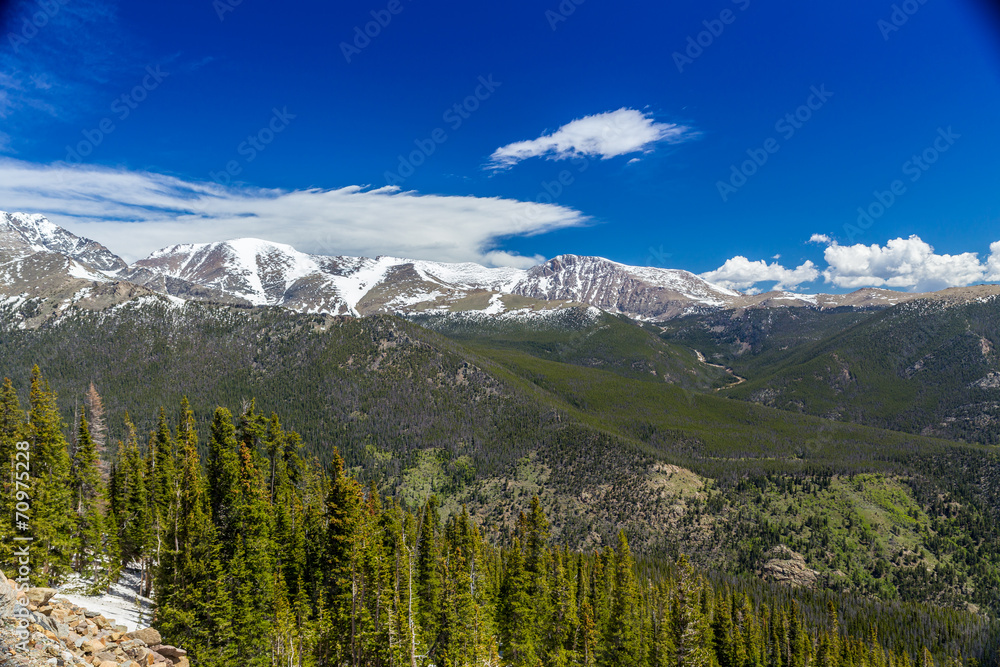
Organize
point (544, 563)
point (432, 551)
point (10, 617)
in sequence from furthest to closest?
point (544, 563)
point (432, 551)
point (10, 617)

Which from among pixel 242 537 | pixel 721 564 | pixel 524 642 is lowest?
pixel 721 564

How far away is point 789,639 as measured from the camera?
77812 millimetres

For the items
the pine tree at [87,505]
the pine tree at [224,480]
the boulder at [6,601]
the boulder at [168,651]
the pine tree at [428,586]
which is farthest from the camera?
the pine tree at [87,505]

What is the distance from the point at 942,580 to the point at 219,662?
842 feet

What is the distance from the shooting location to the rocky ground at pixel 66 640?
54.4 feet

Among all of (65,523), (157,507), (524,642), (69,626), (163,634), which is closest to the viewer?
(69,626)

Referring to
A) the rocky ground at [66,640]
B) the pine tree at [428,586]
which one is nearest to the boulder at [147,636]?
the rocky ground at [66,640]

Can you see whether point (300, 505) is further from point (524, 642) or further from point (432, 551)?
point (524, 642)

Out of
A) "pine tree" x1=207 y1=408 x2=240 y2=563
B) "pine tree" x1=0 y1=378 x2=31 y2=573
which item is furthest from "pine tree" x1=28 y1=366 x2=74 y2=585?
"pine tree" x1=207 y1=408 x2=240 y2=563

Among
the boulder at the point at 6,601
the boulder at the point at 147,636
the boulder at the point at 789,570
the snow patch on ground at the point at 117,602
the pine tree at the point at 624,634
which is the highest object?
the boulder at the point at 6,601

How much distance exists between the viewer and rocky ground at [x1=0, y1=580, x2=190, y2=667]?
16.6 meters

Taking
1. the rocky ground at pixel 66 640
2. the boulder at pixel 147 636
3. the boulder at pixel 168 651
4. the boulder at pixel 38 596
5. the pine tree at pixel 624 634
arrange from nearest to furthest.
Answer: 1. the rocky ground at pixel 66 640
2. the boulder at pixel 38 596
3. the boulder at pixel 147 636
4. the boulder at pixel 168 651
5. the pine tree at pixel 624 634

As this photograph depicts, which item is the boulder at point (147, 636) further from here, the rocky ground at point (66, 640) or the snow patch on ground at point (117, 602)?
the snow patch on ground at point (117, 602)

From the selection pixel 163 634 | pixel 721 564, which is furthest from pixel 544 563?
pixel 721 564
